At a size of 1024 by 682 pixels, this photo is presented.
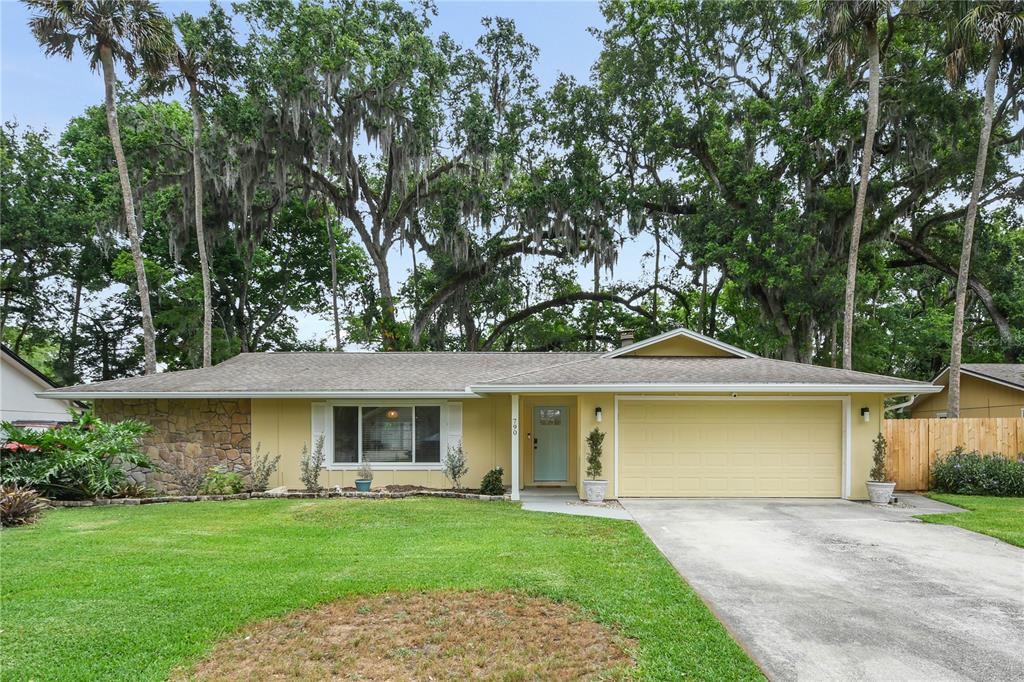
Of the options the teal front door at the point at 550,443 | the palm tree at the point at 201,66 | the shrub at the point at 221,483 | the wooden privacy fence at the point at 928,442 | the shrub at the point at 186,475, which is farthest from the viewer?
the palm tree at the point at 201,66

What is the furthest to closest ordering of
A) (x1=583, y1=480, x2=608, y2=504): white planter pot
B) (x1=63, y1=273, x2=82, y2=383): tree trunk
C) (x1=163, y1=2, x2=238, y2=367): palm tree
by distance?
(x1=63, y1=273, x2=82, y2=383): tree trunk < (x1=163, y1=2, x2=238, y2=367): palm tree < (x1=583, y1=480, x2=608, y2=504): white planter pot

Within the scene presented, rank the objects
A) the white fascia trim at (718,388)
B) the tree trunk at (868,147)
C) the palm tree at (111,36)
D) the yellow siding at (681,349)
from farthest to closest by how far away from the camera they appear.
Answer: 1. the tree trunk at (868,147)
2. the palm tree at (111,36)
3. the yellow siding at (681,349)
4. the white fascia trim at (718,388)

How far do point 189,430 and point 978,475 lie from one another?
1493 centimetres

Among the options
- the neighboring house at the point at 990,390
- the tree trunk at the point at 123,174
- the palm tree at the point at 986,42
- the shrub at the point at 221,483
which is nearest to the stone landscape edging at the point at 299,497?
the shrub at the point at 221,483

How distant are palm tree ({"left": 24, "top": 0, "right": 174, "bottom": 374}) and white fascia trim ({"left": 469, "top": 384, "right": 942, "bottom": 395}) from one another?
11.8m

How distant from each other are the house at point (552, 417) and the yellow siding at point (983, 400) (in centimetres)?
836

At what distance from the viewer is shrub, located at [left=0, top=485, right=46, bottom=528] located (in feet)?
25.3

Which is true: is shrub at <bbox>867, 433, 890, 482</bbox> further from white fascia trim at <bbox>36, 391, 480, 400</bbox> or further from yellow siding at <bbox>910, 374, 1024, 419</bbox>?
yellow siding at <bbox>910, 374, 1024, 419</bbox>

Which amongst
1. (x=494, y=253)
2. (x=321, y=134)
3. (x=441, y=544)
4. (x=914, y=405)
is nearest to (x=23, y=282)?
(x=321, y=134)

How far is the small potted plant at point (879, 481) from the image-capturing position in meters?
9.84

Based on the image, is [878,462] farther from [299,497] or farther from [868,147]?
[299,497]

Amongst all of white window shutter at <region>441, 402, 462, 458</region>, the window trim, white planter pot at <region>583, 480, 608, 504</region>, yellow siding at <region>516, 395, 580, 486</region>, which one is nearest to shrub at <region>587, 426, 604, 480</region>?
white planter pot at <region>583, 480, 608, 504</region>

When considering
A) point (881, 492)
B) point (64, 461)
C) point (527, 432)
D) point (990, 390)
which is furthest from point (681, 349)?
point (64, 461)

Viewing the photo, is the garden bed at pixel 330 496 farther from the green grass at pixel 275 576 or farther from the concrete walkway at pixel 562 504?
the green grass at pixel 275 576
